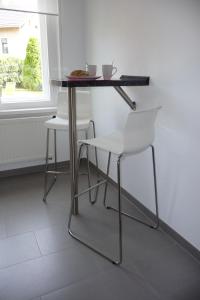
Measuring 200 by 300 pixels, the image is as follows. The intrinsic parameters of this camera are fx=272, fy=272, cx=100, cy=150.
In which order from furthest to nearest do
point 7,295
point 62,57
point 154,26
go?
point 62,57, point 154,26, point 7,295

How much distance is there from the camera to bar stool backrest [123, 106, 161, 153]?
1615mm

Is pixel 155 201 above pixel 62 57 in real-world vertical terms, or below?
below

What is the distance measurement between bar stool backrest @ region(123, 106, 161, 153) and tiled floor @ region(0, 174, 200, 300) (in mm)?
742

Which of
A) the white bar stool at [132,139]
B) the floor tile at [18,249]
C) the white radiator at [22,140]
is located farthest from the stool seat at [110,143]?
the white radiator at [22,140]

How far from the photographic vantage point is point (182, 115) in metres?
1.79

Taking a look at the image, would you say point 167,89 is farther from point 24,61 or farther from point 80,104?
point 24,61

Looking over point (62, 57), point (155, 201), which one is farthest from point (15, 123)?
point (155, 201)

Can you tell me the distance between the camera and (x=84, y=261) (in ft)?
5.90

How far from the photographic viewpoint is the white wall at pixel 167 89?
1.68 m

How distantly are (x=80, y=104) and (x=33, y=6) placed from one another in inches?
46.9

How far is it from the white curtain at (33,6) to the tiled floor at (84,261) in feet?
6.61

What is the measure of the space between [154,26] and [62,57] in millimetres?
1482

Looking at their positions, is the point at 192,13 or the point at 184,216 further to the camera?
the point at 184,216

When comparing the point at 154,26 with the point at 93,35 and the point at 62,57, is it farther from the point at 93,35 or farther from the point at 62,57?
the point at 62,57
